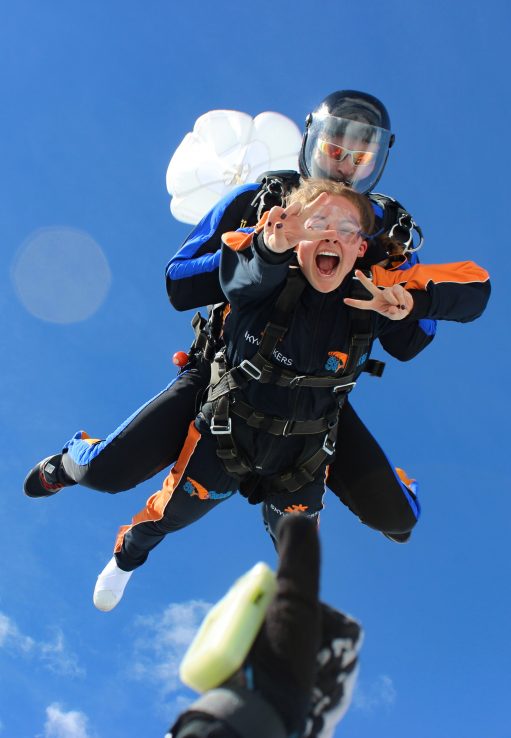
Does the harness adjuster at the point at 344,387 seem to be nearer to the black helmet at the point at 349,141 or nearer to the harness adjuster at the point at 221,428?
the harness adjuster at the point at 221,428

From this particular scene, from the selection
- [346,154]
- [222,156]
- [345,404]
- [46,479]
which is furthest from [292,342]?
[222,156]

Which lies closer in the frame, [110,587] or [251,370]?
[251,370]

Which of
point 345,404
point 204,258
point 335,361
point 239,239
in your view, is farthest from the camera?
point 345,404

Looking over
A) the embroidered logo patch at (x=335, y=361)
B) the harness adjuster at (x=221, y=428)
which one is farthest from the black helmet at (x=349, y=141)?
the harness adjuster at (x=221, y=428)

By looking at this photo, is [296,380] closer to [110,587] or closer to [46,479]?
[46,479]

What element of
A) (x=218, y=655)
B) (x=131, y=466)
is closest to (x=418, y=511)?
(x=131, y=466)

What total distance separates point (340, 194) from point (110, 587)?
4.39 meters

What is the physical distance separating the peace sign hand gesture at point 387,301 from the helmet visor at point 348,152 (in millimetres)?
1225

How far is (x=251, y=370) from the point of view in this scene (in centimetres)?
448

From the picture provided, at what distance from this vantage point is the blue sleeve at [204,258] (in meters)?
4.71

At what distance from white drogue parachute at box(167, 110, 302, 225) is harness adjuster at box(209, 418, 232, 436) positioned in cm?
372

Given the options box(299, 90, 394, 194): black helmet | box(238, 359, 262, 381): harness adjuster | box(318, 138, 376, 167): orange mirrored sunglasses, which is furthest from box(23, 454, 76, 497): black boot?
box(318, 138, 376, 167): orange mirrored sunglasses

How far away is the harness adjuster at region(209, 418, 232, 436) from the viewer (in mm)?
4645

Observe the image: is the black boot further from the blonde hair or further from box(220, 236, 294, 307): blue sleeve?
the blonde hair
